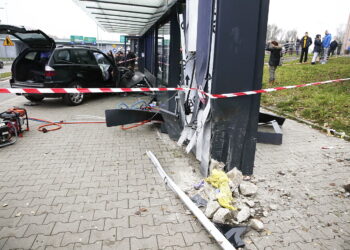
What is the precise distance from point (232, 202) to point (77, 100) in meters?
7.01

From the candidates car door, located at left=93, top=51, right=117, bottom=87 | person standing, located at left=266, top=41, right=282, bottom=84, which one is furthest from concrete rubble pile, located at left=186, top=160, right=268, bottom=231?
person standing, located at left=266, top=41, right=282, bottom=84

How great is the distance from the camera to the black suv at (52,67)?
7633 millimetres

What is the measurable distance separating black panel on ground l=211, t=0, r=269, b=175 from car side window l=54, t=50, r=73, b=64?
20.0ft

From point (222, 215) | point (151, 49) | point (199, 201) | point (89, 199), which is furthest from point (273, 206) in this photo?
point (151, 49)

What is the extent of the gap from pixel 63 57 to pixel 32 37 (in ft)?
3.41

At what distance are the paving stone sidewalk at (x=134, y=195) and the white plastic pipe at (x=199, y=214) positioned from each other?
87mm

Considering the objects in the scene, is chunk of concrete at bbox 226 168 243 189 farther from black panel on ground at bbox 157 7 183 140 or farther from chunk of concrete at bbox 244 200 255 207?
black panel on ground at bbox 157 7 183 140

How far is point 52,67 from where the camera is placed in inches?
302

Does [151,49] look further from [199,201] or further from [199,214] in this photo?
[199,214]

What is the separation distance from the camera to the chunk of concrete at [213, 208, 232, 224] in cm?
288

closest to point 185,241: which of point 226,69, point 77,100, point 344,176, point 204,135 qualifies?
point 204,135

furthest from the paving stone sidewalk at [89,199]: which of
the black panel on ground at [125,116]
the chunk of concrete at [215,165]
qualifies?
the chunk of concrete at [215,165]

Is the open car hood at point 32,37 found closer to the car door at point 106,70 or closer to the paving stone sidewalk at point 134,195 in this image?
the car door at point 106,70

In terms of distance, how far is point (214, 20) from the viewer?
340 centimetres
